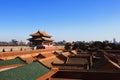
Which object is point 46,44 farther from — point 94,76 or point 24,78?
point 24,78

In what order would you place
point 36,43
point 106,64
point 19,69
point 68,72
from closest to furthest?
1. point 19,69
2. point 68,72
3. point 106,64
4. point 36,43

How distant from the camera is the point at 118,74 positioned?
1241 cm

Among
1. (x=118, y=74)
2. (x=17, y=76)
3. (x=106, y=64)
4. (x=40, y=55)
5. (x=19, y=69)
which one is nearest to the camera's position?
(x=17, y=76)

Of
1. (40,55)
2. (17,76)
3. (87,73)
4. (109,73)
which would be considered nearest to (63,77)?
(87,73)

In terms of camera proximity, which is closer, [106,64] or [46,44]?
[106,64]

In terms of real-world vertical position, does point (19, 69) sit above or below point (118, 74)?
above

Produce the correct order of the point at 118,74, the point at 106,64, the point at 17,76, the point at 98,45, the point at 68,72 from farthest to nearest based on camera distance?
the point at 98,45, the point at 106,64, the point at 68,72, the point at 118,74, the point at 17,76

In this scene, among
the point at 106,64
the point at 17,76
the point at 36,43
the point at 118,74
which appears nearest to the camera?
the point at 17,76

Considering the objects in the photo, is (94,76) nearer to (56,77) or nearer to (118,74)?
(118,74)

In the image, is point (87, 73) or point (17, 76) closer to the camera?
point (17, 76)

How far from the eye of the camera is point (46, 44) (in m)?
40.9

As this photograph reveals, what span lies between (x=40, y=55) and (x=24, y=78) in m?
18.6

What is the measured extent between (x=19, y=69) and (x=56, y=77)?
13.5 feet

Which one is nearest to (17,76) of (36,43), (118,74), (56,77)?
(56,77)
